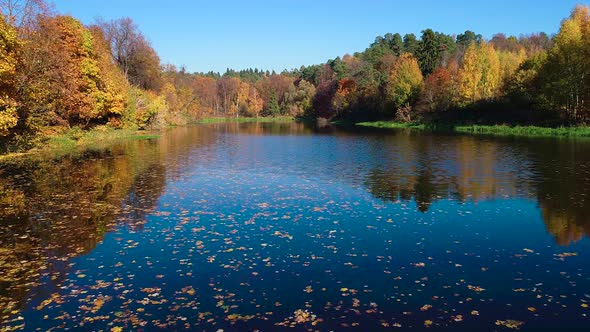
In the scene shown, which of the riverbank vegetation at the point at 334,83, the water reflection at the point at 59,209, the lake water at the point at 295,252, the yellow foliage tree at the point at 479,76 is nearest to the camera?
the lake water at the point at 295,252

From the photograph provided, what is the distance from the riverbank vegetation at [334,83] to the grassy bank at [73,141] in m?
0.84

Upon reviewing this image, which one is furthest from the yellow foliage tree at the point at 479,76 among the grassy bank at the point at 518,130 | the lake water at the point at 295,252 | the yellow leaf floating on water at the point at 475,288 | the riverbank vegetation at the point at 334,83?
the yellow leaf floating on water at the point at 475,288

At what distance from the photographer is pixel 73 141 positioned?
4300 centimetres

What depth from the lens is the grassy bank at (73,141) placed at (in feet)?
116

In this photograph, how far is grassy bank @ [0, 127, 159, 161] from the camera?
3522cm

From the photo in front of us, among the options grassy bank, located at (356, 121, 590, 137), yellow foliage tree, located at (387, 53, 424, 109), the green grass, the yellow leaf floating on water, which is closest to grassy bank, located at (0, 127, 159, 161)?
the yellow leaf floating on water

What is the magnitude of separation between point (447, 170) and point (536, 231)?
12.9 meters

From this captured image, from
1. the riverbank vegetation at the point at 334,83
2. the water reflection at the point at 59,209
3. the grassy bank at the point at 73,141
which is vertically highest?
the riverbank vegetation at the point at 334,83

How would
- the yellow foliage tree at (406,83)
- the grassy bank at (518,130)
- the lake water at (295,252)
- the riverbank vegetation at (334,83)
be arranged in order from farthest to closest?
the yellow foliage tree at (406,83) → the grassy bank at (518,130) → the riverbank vegetation at (334,83) → the lake water at (295,252)

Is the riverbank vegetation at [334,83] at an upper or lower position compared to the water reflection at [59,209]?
upper

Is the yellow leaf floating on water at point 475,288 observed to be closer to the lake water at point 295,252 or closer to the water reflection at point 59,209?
the lake water at point 295,252

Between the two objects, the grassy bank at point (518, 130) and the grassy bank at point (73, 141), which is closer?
the grassy bank at point (73, 141)

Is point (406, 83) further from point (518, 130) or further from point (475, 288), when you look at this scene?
point (475, 288)

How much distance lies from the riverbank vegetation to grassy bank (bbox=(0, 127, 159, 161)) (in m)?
0.84
